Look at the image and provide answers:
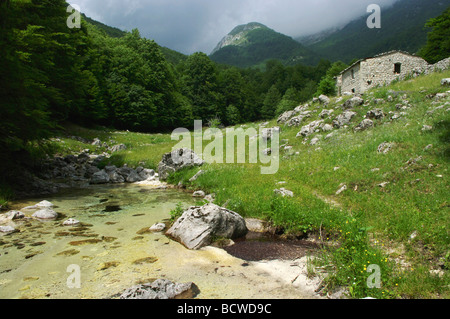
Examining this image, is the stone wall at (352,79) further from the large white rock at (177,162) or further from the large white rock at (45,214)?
the large white rock at (45,214)

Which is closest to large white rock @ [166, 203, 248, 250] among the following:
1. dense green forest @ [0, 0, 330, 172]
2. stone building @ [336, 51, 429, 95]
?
dense green forest @ [0, 0, 330, 172]

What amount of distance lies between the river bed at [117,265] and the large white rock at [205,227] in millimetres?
286

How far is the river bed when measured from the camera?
5191mm

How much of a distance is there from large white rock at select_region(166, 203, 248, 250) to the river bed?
0.94 feet

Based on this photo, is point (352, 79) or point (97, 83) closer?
point (352, 79)

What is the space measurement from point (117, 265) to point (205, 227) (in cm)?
258

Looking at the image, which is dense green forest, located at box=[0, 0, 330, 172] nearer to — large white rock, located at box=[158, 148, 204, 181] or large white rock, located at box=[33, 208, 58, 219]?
large white rock, located at box=[33, 208, 58, 219]

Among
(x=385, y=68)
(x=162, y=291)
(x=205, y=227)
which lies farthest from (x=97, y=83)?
(x=162, y=291)

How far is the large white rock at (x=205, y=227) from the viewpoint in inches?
300

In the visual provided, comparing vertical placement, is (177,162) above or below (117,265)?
A: above

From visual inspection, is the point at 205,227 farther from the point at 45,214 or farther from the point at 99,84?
the point at 99,84

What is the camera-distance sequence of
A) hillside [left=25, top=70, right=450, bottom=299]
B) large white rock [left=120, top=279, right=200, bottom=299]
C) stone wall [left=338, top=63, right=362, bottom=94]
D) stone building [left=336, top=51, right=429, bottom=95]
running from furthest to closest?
stone wall [left=338, top=63, right=362, bottom=94], stone building [left=336, top=51, right=429, bottom=95], hillside [left=25, top=70, right=450, bottom=299], large white rock [left=120, top=279, right=200, bottom=299]

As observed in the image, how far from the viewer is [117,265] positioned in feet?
20.6
